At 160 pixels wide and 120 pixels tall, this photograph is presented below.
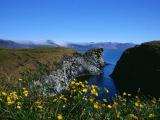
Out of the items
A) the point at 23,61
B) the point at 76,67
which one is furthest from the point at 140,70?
the point at 23,61

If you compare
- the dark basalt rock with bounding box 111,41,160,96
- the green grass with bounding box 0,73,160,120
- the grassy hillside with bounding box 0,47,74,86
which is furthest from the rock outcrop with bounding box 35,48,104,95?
the green grass with bounding box 0,73,160,120

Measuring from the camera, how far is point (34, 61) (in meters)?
89.5

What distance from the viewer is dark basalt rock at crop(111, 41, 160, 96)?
74.1 metres

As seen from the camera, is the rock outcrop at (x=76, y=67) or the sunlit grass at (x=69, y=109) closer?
the sunlit grass at (x=69, y=109)

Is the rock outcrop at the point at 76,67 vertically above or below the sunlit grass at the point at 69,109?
below

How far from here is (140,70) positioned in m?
84.2

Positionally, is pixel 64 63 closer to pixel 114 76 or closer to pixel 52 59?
pixel 52 59

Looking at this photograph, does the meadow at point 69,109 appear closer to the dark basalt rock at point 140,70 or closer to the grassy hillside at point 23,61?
the dark basalt rock at point 140,70

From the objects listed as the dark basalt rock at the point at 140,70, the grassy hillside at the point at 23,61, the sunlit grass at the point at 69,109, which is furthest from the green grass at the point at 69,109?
the grassy hillside at the point at 23,61

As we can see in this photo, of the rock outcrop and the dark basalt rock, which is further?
the rock outcrop

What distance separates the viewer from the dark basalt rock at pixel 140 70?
2918 inches

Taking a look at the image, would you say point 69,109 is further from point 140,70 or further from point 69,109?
point 140,70

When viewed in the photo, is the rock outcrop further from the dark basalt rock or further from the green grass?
the green grass

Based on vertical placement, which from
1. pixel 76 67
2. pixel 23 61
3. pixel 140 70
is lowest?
pixel 76 67
